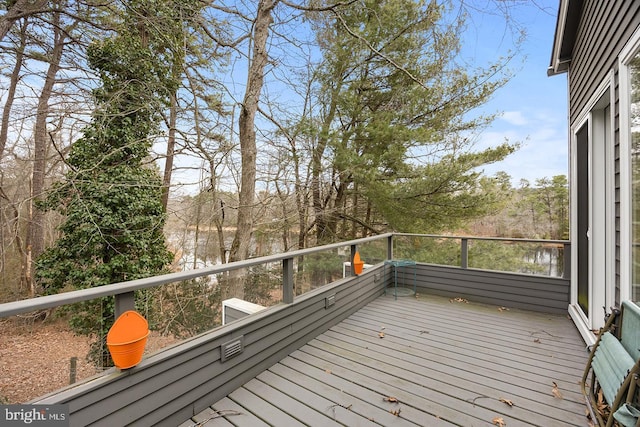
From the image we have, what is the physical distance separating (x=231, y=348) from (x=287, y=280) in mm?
755

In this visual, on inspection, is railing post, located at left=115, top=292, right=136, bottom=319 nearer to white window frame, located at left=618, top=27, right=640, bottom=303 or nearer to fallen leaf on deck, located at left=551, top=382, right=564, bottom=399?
fallen leaf on deck, located at left=551, top=382, right=564, bottom=399

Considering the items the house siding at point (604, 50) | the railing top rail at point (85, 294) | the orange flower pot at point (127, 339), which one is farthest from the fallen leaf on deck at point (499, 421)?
the orange flower pot at point (127, 339)

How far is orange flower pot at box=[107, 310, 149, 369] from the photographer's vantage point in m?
1.53

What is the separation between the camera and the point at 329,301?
10.9 feet

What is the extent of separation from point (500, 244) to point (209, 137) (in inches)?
226

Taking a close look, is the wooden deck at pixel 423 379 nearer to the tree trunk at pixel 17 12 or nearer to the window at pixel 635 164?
the window at pixel 635 164

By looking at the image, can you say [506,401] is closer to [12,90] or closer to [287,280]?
[287,280]

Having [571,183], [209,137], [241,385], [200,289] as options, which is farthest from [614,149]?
[209,137]

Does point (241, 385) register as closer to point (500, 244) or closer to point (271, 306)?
point (271, 306)

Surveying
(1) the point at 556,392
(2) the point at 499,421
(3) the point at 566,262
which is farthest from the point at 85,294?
(3) the point at 566,262

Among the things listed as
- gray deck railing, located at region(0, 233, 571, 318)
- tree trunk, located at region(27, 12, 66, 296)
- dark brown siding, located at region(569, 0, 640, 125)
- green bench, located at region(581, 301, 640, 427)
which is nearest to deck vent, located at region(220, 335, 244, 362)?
gray deck railing, located at region(0, 233, 571, 318)

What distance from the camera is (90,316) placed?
215 cm

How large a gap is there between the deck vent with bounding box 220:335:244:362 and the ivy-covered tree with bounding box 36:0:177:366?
15.1ft

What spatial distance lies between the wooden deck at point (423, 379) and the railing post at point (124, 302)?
0.88 metres
